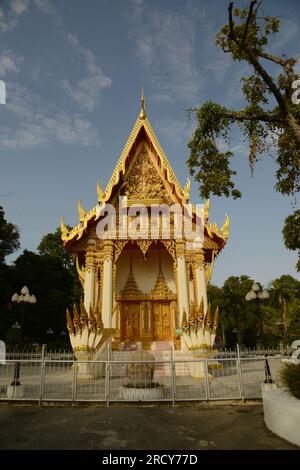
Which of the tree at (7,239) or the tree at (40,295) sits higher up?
the tree at (7,239)

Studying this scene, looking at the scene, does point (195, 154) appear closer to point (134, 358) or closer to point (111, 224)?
point (134, 358)

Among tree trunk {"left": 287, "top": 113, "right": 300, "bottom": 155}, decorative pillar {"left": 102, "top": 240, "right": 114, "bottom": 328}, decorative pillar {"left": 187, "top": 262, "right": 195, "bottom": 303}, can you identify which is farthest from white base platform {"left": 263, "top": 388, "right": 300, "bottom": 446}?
decorative pillar {"left": 187, "top": 262, "right": 195, "bottom": 303}

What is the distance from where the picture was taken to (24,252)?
29938 millimetres

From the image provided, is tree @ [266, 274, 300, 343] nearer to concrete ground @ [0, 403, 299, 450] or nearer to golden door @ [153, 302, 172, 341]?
golden door @ [153, 302, 172, 341]

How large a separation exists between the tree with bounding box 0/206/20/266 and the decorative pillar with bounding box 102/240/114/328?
55.3 ft

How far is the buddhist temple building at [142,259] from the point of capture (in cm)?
1537

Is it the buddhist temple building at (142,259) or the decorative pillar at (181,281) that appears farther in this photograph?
the buddhist temple building at (142,259)

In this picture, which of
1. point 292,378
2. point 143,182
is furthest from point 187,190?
point 292,378

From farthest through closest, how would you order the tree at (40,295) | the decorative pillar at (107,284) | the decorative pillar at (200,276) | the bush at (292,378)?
the tree at (40,295) < the decorative pillar at (200,276) < the decorative pillar at (107,284) < the bush at (292,378)

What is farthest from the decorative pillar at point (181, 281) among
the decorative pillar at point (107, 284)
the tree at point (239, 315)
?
the tree at point (239, 315)

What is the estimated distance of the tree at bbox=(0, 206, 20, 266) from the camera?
93.9 feet

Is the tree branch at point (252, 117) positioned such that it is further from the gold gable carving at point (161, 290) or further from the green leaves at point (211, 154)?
the gold gable carving at point (161, 290)

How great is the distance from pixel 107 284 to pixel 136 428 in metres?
9.98

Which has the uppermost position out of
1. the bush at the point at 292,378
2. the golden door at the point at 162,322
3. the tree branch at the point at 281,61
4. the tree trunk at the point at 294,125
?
the tree branch at the point at 281,61
